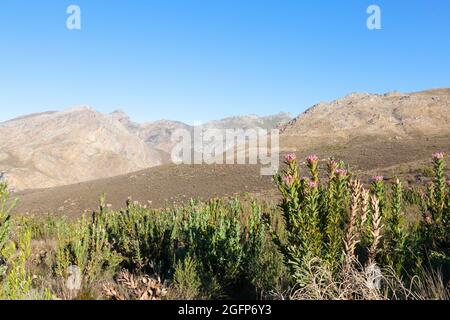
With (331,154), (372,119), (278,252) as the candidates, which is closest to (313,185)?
(278,252)

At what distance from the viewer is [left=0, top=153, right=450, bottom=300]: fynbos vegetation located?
3973mm

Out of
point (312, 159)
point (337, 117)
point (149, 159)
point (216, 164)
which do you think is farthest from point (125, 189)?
point (149, 159)

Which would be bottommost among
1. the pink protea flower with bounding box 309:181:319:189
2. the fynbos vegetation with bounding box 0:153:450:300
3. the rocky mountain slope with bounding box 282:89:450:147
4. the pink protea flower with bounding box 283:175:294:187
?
the fynbos vegetation with bounding box 0:153:450:300

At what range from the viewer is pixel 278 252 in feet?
20.8

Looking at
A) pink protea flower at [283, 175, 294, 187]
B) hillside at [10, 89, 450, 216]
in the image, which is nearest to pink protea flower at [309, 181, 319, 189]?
pink protea flower at [283, 175, 294, 187]

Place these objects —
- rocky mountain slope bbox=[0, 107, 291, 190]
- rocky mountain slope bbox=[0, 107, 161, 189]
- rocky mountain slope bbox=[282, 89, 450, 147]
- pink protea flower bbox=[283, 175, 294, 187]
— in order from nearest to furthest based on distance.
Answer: pink protea flower bbox=[283, 175, 294, 187], rocky mountain slope bbox=[282, 89, 450, 147], rocky mountain slope bbox=[0, 107, 291, 190], rocky mountain slope bbox=[0, 107, 161, 189]

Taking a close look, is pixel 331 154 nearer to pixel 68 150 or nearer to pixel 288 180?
pixel 288 180

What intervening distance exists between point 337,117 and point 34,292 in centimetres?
6710

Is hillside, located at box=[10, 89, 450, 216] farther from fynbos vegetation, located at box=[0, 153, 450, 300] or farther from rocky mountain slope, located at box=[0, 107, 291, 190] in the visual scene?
rocky mountain slope, located at box=[0, 107, 291, 190]

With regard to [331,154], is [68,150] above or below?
above

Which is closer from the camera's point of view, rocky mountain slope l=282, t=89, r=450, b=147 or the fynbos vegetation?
the fynbos vegetation

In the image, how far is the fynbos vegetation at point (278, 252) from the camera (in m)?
3.97

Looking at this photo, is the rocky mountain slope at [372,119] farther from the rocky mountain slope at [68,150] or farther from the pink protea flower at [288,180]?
the pink protea flower at [288,180]
